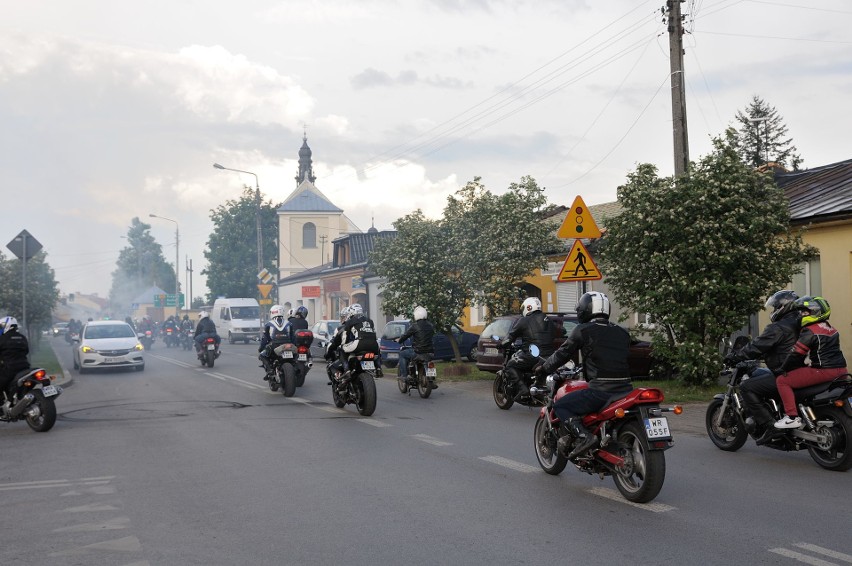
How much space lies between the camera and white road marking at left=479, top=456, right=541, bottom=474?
8500mm

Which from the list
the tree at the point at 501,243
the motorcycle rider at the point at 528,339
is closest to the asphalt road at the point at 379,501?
the motorcycle rider at the point at 528,339

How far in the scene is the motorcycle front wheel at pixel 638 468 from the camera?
6.67 metres

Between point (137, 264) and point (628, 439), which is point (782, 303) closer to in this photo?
point (628, 439)

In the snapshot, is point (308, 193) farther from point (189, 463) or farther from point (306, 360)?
point (189, 463)

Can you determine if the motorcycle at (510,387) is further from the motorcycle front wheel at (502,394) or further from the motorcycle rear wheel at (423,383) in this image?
the motorcycle rear wheel at (423,383)

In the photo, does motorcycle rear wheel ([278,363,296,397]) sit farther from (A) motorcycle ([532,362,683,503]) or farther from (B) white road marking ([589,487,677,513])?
(B) white road marking ([589,487,677,513])

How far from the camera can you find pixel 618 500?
23.0 feet

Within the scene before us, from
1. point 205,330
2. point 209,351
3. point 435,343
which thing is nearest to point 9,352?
point 209,351

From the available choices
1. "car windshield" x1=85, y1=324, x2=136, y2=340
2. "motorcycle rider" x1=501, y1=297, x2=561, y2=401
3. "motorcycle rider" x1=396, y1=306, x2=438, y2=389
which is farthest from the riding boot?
"car windshield" x1=85, y1=324, x2=136, y2=340

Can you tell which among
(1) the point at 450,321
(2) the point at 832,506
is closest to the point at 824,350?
(2) the point at 832,506

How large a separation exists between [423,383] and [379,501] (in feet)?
31.3

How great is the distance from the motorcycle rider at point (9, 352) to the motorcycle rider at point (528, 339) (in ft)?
23.2

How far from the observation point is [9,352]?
11781 millimetres

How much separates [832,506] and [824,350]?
205 cm
